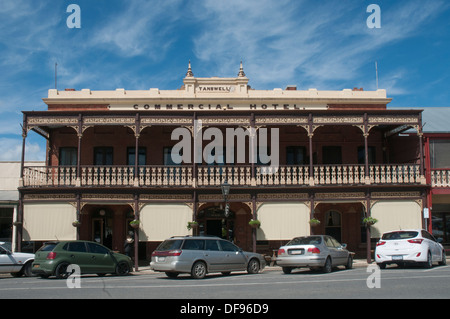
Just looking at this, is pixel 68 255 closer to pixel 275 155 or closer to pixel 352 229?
pixel 275 155

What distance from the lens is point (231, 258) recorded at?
1753 centimetres

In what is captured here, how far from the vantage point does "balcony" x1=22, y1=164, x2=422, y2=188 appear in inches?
910

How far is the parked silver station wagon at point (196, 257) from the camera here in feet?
53.2

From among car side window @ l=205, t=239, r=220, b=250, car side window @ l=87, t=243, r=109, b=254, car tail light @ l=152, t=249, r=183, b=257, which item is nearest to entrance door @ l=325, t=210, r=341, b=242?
car side window @ l=205, t=239, r=220, b=250

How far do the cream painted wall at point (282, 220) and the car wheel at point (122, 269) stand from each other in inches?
257

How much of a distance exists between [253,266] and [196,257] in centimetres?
293

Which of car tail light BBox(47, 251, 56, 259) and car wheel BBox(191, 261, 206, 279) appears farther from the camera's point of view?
car tail light BBox(47, 251, 56, 259)

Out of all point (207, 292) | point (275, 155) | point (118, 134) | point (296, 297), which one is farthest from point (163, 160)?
point (296, 297)

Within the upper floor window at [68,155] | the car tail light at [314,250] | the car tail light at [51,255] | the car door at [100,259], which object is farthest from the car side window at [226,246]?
the upper floor window at [68,155]

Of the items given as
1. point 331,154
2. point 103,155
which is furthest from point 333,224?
point 103,155

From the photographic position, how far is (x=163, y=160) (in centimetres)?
2650

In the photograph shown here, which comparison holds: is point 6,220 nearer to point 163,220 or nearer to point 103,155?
point 103,155

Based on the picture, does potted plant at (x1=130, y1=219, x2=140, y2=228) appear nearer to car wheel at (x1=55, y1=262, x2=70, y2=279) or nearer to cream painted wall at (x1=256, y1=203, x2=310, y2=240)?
car wheel at (x1=55, y1=262, x2=70, y2=279)

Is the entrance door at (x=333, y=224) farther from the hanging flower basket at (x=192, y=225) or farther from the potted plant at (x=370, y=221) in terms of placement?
the hanging flower basket at (x=192, y=225)
